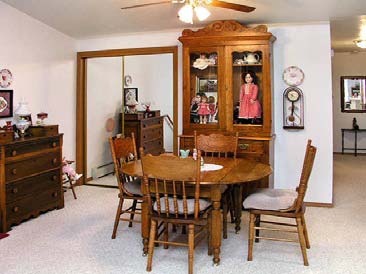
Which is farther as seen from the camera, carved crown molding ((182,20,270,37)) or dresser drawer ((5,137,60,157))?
carved crown molding ((182,20,270,37))

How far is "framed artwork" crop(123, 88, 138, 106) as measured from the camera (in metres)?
5.51

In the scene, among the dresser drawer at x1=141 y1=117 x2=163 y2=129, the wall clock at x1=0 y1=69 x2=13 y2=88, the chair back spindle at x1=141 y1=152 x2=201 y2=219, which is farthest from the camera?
the dresser drawer at x1=141 y1=117 x2=163 y2=129

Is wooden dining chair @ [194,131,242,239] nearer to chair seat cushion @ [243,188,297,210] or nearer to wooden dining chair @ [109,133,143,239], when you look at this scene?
chair seat cushion @ [243,188,297,210]

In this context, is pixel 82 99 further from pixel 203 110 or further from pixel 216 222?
pixel 216 222

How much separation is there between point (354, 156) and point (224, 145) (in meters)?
5.63

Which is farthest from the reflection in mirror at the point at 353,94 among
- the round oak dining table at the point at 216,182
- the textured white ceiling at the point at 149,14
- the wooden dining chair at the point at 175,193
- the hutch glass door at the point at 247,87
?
the wooden dining chair at the point at 175,193

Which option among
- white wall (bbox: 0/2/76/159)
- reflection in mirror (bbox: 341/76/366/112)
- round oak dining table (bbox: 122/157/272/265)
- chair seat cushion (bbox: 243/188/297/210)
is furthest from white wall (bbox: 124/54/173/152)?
reflection in mirror (bbox: 341/76/366/112)

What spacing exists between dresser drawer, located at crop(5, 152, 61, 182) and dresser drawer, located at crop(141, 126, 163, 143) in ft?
4.47

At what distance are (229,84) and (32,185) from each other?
2.43 metres

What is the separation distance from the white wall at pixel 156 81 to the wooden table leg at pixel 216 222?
244cm

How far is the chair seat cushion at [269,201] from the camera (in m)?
2.86

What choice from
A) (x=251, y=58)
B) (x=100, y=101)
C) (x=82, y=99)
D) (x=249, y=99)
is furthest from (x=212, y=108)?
(x=82, y=99)

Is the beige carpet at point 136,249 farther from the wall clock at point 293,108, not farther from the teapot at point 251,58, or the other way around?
the teapot at point 251,58

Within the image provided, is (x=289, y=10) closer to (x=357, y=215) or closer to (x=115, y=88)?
→ (x=357, y=215)
